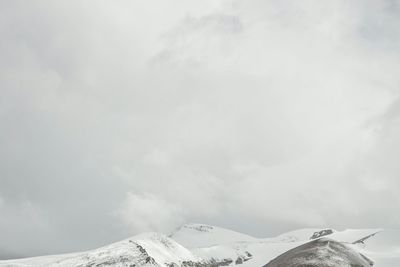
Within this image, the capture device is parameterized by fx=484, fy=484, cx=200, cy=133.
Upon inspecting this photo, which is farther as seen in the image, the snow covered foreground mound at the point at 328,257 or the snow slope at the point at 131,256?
the snow slope at the point at 131,256

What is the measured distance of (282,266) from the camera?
121m

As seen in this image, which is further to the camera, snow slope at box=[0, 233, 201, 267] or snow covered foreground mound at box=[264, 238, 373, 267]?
snow slope at box=[0, 233, 201, 267]

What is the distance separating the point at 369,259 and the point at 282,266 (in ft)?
84.7

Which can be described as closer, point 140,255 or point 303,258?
point 303,258

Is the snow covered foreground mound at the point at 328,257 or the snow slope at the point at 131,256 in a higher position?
the snow slope at the point at 131,256


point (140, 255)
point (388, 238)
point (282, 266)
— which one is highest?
point (388, 238)

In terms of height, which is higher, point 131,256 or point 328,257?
point 131,256

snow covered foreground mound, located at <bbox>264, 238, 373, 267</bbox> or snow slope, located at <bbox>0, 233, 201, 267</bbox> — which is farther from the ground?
snow slope, located at <bbox>0, 233, 201, 267</bbox>

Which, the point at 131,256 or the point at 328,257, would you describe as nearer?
the point at 328,257

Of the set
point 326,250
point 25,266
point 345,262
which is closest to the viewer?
point 345,262

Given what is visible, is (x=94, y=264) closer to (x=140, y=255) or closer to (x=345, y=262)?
(x=140, y=255)

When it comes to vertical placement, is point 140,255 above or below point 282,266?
above

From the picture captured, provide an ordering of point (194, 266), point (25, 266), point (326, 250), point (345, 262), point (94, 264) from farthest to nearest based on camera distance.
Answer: point (194, 266) < point (25, 266) < point (94, 264) < point (326, 250) < point (345, 262)

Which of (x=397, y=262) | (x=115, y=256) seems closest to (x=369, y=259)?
(x=397, y=262)
